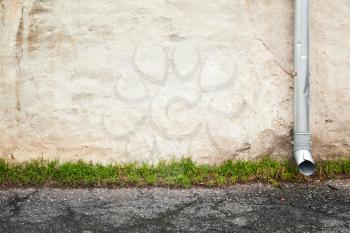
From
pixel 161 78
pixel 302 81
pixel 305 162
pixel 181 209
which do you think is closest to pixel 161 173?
pixel 181 209

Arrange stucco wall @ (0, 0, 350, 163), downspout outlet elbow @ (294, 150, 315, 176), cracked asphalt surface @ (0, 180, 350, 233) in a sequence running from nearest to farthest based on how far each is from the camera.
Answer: cracked asphalt surface @ (0, 180, 350, 233)
downspout outlet elbow @ (294, 150, 315, 176)
stucco wall @ (0, 0, 350, 163)

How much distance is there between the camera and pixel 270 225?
4.05m

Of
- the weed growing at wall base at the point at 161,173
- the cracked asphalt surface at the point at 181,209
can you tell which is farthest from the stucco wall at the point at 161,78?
the cracked asphalt surface at the point at 181,209

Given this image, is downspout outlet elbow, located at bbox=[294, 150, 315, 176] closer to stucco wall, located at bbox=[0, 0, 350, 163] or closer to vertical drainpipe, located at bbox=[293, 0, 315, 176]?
vertical drainpipe, located at bbox=[293, 0, 315, 176]

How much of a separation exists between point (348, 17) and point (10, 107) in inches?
131

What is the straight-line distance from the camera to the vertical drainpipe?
16.0 ft

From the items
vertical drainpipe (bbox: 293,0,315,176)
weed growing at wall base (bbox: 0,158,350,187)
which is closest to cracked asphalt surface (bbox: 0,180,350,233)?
weed growing at wall base (bbox: 0,158,350,187)

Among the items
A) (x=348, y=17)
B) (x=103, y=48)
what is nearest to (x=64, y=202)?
(x=103, y=48)

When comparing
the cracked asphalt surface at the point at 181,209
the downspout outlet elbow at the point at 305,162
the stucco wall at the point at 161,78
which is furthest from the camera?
the stucco wall at the point at 161,78

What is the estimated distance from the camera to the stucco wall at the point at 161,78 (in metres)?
4.98

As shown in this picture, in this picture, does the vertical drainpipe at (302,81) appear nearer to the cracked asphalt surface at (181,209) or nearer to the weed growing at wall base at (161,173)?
the weed growing at wall base at (161,173)

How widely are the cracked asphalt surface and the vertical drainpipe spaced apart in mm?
368

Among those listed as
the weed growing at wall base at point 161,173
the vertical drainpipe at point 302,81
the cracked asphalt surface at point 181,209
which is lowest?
the cracked asphalt surface at point 181,209

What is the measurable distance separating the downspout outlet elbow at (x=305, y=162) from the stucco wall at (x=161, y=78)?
260mm
